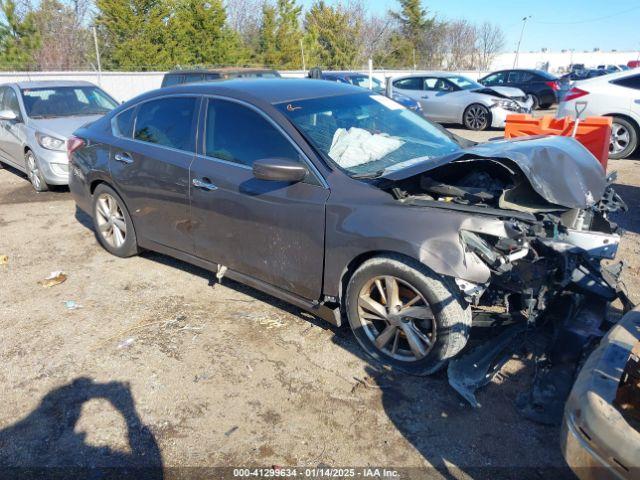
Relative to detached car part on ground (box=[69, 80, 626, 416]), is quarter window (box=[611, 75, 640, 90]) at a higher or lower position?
higher

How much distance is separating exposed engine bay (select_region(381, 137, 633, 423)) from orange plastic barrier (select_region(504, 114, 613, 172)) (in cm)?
351

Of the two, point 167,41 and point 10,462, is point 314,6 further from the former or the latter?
point 10,462

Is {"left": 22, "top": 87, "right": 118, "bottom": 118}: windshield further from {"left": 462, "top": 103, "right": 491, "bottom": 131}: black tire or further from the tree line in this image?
the tree line

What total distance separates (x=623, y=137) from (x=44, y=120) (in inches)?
391

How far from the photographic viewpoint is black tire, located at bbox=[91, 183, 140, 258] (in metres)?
4.84

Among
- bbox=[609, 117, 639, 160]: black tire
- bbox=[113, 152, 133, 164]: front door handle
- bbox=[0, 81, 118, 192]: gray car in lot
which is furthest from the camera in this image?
bbox=[609, 117, 639, 160]: black tire

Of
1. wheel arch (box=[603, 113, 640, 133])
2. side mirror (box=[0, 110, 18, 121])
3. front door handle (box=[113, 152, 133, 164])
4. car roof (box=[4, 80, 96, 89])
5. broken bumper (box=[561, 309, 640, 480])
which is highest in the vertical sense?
car roof (box=[4, 80, 96, 89])

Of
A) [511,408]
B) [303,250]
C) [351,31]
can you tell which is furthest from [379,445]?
[351,31]

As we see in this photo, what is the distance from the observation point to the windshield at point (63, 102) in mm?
8094

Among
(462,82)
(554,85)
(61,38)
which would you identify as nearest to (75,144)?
(462,82)

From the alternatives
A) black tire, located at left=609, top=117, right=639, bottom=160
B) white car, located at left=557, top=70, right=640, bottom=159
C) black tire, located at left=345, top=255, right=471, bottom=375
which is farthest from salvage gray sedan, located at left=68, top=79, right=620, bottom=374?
black tire, located at left=609, top=117, right=639, bottom=160

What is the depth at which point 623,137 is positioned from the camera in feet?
30.3

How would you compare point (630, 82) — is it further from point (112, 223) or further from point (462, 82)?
point (112, 223)

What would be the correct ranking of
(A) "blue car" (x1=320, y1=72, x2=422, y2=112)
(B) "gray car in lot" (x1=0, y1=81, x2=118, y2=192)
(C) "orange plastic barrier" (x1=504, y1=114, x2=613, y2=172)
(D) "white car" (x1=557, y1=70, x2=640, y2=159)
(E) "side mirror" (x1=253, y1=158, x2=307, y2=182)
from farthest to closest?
(A) "blue car" (x1=320, y1=72, x2=422, y2=112)
(D) "white car" (x1=557, y1=70, x2=640, y2=159)
(B) "gray car in lot" (x1=0, y1=81, x2=118, y2=192)
(C) "orange plastic barrier" (x1=504, y1=114, x2=613, y2=172)
(E) "side mirror" (x1=253, y1=158, x2=307, y2=182)
